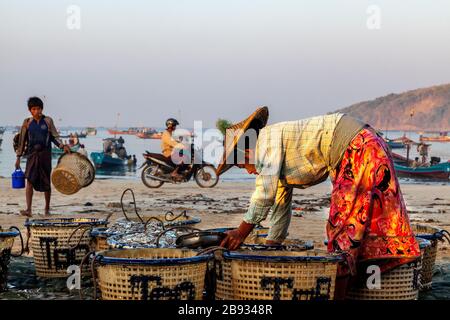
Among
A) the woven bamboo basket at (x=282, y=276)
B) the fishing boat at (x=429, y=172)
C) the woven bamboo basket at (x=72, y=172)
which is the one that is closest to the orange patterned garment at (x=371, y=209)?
the woven bamboo basket at (x=282, y=276)

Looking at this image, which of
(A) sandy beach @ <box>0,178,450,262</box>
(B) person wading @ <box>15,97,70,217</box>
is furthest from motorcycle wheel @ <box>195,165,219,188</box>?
(B) person wading @ <box>15,97,70,217</box>

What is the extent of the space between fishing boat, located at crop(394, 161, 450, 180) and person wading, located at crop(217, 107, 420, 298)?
1835cm

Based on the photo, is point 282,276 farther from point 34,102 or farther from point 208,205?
point 208,205

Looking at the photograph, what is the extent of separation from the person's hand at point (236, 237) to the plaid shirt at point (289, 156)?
0.16 feet

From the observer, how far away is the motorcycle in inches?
582

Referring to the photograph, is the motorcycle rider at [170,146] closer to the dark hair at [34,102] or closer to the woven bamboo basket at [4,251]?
the dark hair at [34,102]

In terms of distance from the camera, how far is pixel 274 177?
→ 3834mm

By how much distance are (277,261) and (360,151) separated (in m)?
0.83

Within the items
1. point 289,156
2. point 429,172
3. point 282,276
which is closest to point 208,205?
point 289,156

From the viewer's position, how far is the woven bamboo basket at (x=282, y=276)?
3.59 metres

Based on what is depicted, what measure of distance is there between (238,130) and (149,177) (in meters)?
11.4

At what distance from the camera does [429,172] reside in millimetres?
22031
